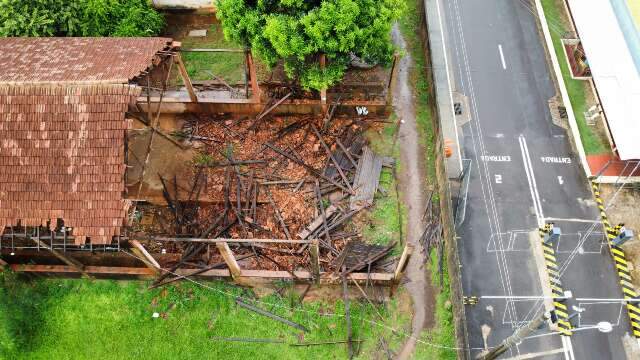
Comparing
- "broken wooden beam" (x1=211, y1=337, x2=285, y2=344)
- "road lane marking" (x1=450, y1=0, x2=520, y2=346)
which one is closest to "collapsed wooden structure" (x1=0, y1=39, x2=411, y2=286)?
"broken wooden beam" (x1=211, y1=337, x2=285, y2=344)

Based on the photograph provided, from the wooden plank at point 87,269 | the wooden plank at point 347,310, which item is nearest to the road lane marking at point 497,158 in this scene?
the wooden plank at point 347,310

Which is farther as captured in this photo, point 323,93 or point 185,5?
point 185,5

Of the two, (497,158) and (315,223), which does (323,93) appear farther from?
(497,158)

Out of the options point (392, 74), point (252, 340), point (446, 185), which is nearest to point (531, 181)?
point (446, 185)

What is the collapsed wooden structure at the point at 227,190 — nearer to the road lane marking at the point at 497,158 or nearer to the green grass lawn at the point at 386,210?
the green grass lawn at the point at 386,210

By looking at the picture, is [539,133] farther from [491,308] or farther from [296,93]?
[296,93]

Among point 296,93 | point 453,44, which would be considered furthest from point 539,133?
point 296,93

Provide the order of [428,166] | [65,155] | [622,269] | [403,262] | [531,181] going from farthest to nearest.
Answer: [531,181] < [428,166] < [622,269] < [403,262] < [65,155]
